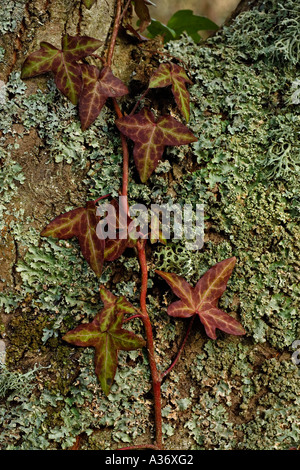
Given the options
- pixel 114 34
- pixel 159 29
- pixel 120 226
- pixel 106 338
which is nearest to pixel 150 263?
pixel 120 226

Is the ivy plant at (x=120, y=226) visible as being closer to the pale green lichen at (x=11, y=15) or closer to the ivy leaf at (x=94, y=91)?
the ivy leaf at (x=94, y=91)

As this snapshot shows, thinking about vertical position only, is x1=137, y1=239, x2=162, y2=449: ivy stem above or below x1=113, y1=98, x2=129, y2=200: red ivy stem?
below

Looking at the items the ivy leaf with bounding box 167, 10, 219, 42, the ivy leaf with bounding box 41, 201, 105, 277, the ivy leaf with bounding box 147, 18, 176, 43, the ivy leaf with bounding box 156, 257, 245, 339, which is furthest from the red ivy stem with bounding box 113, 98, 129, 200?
the ivy leaf with bounding box 167, 10, 219, 42

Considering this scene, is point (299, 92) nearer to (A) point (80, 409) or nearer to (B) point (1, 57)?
(B) point (1, 57)

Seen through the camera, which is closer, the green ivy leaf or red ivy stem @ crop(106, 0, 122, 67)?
red ivy stem @ crop(106, 0, 122, 67)

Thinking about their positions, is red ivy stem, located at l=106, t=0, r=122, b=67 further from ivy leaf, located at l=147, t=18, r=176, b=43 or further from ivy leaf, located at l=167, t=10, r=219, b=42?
ivy leaf, located at l=167, t=10, r=219, b=42

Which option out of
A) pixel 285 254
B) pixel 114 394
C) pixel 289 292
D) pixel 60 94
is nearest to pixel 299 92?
pixel 285 254
